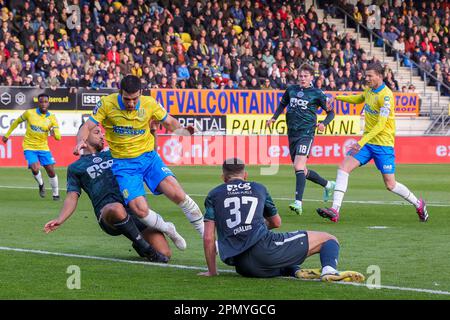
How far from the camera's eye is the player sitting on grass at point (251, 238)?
31.1ft

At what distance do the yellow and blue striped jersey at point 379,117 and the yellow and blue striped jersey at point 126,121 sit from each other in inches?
177

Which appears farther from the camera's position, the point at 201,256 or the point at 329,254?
the point at 201,256

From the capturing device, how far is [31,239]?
13445 millimetres

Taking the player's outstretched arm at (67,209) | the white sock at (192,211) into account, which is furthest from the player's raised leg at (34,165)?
the player's outstretched arm at (67,209)

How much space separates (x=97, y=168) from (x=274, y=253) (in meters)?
2.96

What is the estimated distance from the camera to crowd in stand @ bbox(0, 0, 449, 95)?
3434 cm

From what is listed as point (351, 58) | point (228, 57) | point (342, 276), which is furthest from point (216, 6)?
point (342, 276)

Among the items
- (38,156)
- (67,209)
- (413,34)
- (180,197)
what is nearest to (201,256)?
(180,197)

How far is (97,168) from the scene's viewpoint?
1163cm

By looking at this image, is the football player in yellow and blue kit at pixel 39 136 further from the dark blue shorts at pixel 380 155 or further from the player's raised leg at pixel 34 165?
the dark blue shorts at pixel 380 155

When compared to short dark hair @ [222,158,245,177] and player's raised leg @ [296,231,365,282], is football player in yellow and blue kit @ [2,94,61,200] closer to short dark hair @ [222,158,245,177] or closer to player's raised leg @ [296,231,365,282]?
short dark hair @ [222,158,245,177]

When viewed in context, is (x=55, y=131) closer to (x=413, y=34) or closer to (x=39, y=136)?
(x=39, y=136)
